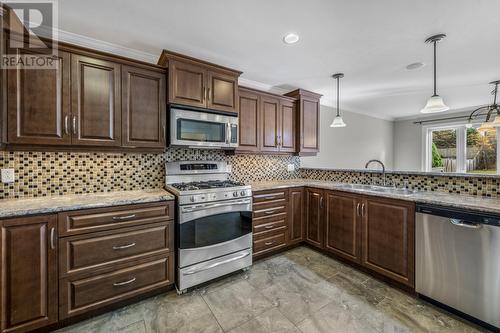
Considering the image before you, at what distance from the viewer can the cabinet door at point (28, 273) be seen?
142 centimetres

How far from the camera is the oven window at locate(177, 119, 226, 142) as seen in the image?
91.0 inches

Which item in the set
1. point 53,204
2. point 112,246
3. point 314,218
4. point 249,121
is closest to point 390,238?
point 314,218

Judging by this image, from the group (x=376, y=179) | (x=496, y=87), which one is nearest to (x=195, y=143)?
(x=376, y=179)

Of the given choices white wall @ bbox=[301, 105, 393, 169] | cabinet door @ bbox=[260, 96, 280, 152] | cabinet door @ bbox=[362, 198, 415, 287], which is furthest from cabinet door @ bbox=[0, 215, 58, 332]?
white wall @ bbox=[301, 105, 393, 169]

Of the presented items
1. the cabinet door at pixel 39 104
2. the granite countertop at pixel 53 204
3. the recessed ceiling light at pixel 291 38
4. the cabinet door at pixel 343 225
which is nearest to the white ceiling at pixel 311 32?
the recessed ceiling light at pixel 291 38

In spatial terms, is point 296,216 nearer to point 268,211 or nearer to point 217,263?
point 268,211

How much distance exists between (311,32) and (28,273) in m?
3.03

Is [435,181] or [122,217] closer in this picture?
Result: [122,217]

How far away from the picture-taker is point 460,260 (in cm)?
169

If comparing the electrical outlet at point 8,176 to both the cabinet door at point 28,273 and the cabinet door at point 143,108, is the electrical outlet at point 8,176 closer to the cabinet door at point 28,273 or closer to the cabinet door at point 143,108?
the cabinet door at point 28,273

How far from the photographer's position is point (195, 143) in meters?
2.37

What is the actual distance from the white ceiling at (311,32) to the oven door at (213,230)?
170 cm

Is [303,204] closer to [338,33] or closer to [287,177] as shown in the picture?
[287,177]

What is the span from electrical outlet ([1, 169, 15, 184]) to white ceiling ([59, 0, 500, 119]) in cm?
140
